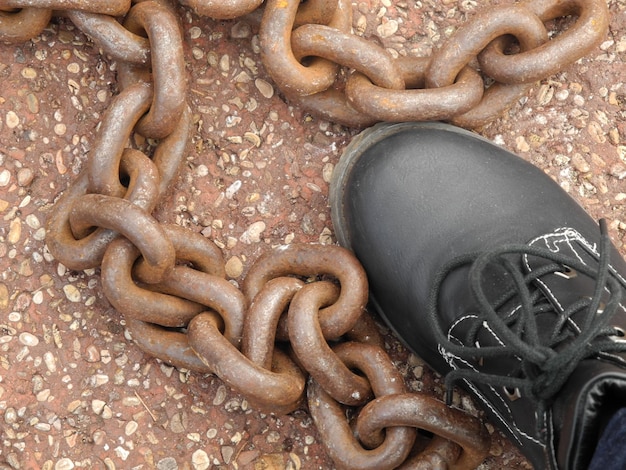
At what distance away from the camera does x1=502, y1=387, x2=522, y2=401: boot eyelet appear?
1.67m

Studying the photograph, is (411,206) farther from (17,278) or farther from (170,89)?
(17,278)

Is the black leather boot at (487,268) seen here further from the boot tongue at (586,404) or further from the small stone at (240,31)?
the small stone at (240,31)

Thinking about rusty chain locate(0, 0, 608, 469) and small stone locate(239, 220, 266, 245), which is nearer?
rusty chain locate(0, 0, 608, 469)

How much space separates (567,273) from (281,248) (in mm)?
674

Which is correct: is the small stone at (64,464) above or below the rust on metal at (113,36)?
below

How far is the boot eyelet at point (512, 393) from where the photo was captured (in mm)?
1668

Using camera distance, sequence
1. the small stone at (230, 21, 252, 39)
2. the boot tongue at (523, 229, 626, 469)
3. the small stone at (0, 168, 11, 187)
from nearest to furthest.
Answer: the boot tongue at (523, 229, 626, 469)
the small stone at (0, 168, 11, 187)
the small stone at (230, 21, 252, 39)

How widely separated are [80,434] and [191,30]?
3.56 ft

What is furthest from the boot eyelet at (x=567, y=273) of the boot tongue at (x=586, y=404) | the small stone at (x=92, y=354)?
the small stone at (x=92, y=354)

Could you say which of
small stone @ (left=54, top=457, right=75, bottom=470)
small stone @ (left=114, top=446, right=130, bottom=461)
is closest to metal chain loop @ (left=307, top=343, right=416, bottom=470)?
small stone @ (left=114, top=446, right=130, bottom=461)

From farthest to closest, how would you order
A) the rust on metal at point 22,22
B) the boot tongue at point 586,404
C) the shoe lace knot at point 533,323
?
the rust on metal at point 22,22
the shoe lace knot at point 533,323
the boot tongue at point 586,404

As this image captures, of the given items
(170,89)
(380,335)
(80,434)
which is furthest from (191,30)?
(80,434)

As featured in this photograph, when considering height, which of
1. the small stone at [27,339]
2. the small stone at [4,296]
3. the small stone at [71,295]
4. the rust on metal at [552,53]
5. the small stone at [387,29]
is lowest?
the small stone at [27,339]

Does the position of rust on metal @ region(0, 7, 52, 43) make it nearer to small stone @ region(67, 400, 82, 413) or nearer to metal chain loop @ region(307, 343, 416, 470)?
small stone @ region(67, 400, 82, 413)
